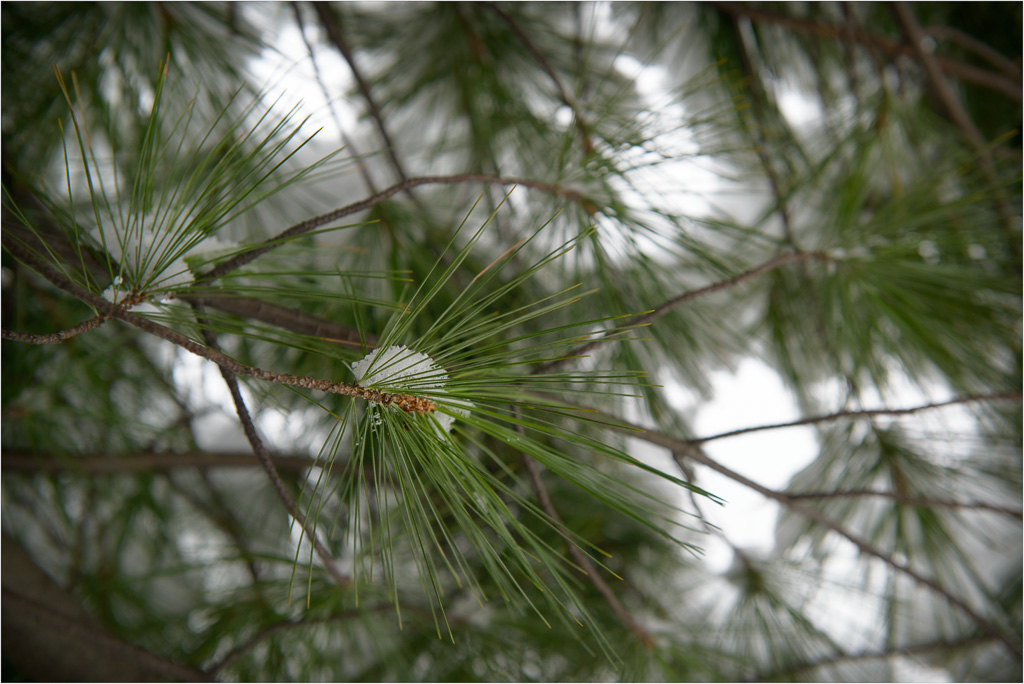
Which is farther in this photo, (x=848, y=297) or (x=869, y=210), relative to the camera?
(x=869, y=210)

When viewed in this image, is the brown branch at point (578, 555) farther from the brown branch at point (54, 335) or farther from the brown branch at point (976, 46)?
the brown branch at point (976, 46)

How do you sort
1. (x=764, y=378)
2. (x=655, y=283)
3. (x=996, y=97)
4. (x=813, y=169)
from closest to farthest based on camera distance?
(x=655, y=283) → (x=813, y=169) → (x=996, y=97) → (x=764, y=378)

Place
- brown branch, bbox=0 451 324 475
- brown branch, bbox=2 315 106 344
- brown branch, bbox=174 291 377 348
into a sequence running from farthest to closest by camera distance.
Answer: brown branch, bbox=0 451 324 475 → brown branch, bbox=174 291 377 348 → brown branch, bbox=2 315 106 344

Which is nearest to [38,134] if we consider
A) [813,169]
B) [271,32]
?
[271,32]

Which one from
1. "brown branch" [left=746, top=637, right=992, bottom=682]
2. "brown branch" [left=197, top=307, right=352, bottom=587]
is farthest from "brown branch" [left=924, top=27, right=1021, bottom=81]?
"brown branch" [left=197, top=307, right=352, bottom=587]

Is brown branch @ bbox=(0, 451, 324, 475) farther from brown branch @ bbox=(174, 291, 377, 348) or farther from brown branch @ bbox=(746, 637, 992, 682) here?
brown branch @ bbox=(746, 637, 992, 682)

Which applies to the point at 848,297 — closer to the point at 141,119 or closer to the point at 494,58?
the point at 494,58

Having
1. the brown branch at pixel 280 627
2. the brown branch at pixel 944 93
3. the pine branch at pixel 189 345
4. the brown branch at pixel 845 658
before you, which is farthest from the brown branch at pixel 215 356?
the brown branch at pixel 944 93

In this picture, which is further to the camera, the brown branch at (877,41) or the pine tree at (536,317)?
the brown branch at (877,41)
